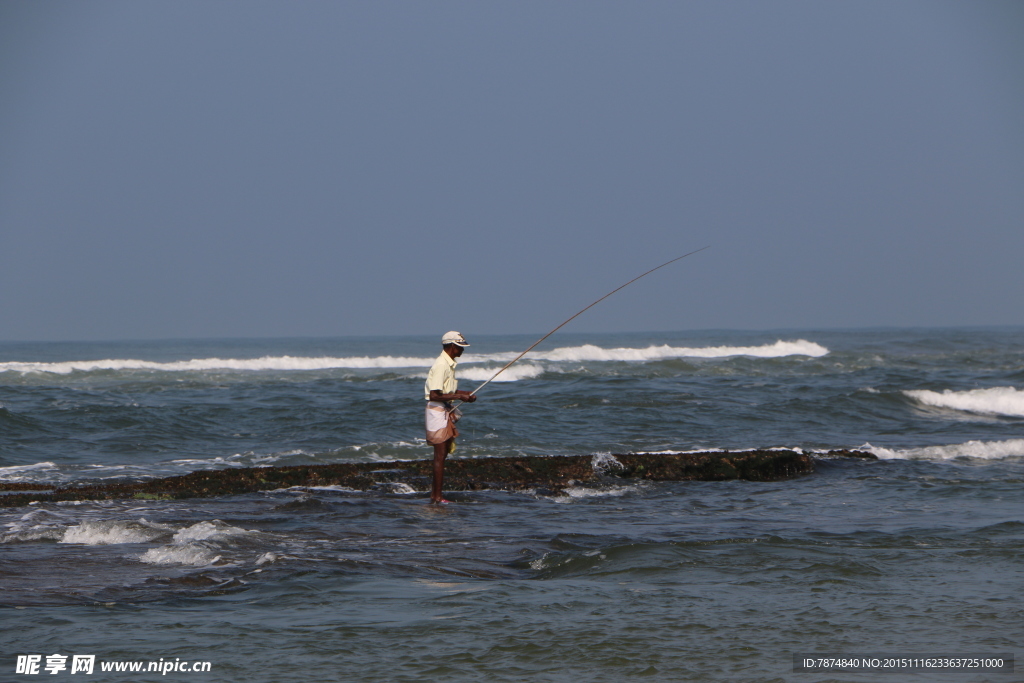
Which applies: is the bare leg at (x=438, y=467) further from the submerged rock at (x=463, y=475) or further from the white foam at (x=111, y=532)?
the white foam at (x=111, y=532)

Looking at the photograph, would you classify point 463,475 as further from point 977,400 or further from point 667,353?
point 667,353

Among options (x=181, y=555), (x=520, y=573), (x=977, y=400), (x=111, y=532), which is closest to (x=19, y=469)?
(x=111, y=532)

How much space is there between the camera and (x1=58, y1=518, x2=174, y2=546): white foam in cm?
641

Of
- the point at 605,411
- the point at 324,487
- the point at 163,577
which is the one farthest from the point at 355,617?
the point at 605,411

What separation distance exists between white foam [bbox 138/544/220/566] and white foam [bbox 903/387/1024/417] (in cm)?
1573

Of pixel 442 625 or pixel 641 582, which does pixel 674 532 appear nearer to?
pixel 641 582

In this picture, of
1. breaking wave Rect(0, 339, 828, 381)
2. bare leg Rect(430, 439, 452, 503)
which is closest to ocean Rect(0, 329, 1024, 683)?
bare leg Rect(430, 439, 452, 503)

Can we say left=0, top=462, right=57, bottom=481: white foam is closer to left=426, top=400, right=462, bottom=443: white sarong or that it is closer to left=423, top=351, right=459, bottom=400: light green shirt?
left=426, top=400, right=462, bottom=443: white sarong

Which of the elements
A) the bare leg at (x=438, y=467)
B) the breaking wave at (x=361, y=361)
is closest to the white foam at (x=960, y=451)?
the bare leg at (x=438, y=467)

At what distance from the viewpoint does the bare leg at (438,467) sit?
793 cm

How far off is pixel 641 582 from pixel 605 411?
1063cm

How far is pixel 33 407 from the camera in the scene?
16422 millimetres

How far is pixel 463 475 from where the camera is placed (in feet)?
29.8

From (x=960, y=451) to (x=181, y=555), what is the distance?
9430 mm
